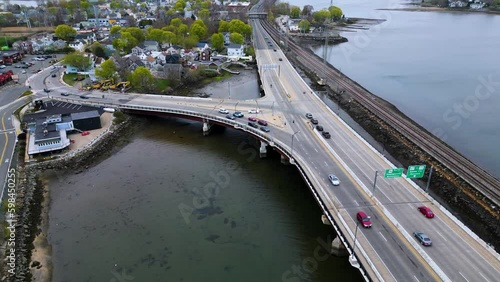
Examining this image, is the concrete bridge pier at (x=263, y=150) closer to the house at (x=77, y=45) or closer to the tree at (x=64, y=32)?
the house at (x=77, y=45)

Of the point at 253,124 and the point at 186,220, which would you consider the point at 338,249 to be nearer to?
the point at 186,220

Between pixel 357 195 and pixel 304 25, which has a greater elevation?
pixel 304 25

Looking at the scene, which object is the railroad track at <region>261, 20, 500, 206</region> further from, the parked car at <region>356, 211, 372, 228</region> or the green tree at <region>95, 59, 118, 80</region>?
the green tree at <region>95, 59, 118, 80</region>

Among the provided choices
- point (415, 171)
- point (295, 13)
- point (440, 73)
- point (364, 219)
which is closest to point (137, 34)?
point (440, 73)

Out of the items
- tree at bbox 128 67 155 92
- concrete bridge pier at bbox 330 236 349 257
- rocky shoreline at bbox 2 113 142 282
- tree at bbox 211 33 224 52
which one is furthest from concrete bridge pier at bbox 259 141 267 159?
tree at bbox 211 33 224 52

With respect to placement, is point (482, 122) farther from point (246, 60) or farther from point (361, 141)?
point (246, 60)

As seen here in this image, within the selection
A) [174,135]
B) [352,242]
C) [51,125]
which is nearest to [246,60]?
[174,135]
